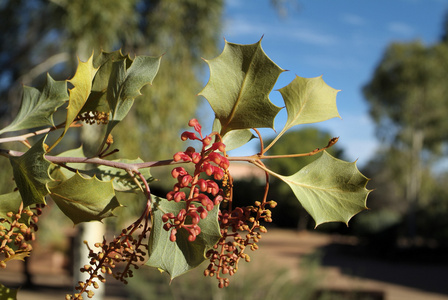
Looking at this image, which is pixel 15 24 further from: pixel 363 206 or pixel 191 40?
pixel 363 206

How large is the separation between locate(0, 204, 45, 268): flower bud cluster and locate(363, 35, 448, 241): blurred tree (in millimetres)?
17312

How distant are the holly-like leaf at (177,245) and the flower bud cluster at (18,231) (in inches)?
4.7

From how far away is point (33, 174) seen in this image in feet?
1.18

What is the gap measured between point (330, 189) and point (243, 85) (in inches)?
5.2

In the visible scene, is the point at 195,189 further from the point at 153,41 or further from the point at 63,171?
the point at 153,41

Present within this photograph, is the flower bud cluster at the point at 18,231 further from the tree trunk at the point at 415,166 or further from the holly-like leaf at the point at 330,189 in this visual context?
the tree trunk at the point at 415,166

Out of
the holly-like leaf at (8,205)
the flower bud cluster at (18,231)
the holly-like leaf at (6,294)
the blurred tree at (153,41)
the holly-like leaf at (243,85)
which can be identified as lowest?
the holly-like leaf at (6,294)

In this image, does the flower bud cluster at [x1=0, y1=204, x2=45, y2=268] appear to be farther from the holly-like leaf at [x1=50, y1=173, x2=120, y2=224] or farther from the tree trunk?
the tree trunk

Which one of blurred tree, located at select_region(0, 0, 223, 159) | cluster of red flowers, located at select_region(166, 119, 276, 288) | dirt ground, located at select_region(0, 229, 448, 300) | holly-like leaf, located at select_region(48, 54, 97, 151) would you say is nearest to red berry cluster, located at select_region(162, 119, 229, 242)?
cluster of red flowers, located at select_region(166, 119, 276, 288)

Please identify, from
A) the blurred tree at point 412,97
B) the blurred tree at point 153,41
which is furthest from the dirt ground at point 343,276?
the blurred tree at point 412,97

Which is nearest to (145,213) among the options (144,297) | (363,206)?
(363,206)

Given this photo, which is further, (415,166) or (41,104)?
(415,166)

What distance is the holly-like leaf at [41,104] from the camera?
1.74 feet

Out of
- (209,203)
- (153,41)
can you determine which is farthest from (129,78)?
(153,41)
